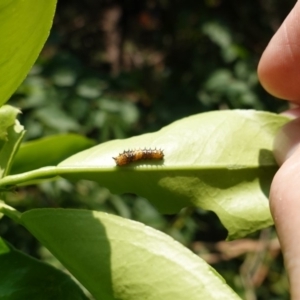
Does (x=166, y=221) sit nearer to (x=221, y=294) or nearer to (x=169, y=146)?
(x=169, y=146)

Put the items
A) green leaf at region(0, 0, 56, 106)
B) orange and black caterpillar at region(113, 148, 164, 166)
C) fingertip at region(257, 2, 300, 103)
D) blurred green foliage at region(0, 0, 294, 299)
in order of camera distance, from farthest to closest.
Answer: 1. blurred green foliage at region(0, 0, 294, 299)
2. fingertip at region(257, 2, 300, 103)
3. orange and black caterpillar at region(113, 148, 164, 166)
4. green leaf at region(0, 0, 56, 106)

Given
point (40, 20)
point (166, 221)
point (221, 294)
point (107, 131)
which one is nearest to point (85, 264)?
point (221, 294)

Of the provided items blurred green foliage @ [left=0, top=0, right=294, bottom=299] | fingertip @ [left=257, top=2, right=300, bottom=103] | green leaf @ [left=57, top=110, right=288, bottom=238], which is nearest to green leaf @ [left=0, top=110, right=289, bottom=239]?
green leaf @ [left=57, top=110, right=288, bottom=238]

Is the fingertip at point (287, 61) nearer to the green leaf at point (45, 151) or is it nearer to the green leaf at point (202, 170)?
the green leaf at point (202, 170)

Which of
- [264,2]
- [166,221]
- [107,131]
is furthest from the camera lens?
[264,2]

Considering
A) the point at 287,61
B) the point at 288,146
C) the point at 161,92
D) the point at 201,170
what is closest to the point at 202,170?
the point at 201,170

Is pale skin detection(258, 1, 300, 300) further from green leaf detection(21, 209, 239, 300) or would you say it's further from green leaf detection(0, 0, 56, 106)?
green leaf detection(0, 0, 56, 106)
